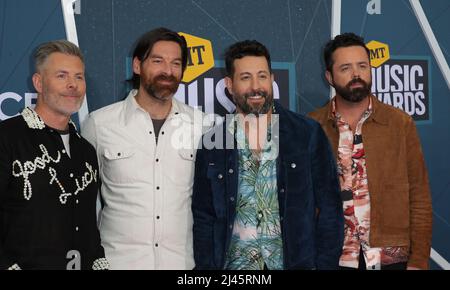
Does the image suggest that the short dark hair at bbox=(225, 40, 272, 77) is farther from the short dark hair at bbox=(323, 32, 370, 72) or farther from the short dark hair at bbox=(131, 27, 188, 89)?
the short dark hair at bbox=(323, 32, 370, 72)

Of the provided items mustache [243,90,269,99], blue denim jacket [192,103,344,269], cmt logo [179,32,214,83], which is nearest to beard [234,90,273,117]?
mustache [243,90,269,99]

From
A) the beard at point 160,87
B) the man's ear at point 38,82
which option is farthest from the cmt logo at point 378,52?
the man's ear at point 38,82

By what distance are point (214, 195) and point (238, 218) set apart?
0.19m

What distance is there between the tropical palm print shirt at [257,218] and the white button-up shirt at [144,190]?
0.36m

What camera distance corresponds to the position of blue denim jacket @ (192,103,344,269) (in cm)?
260

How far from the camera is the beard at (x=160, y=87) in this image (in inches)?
112

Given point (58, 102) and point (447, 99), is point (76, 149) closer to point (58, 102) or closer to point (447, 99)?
point (58, 102)

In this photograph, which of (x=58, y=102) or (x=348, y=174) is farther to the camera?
(x=348, y=174)

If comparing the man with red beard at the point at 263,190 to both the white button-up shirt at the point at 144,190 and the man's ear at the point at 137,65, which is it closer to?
the white button-up shirt at the point at 144,190

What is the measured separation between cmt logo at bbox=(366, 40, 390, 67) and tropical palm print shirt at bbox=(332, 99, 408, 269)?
1292 mm

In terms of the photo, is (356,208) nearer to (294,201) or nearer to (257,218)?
(294,201)

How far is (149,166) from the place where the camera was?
280 centimetres

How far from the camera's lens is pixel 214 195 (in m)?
2.69
